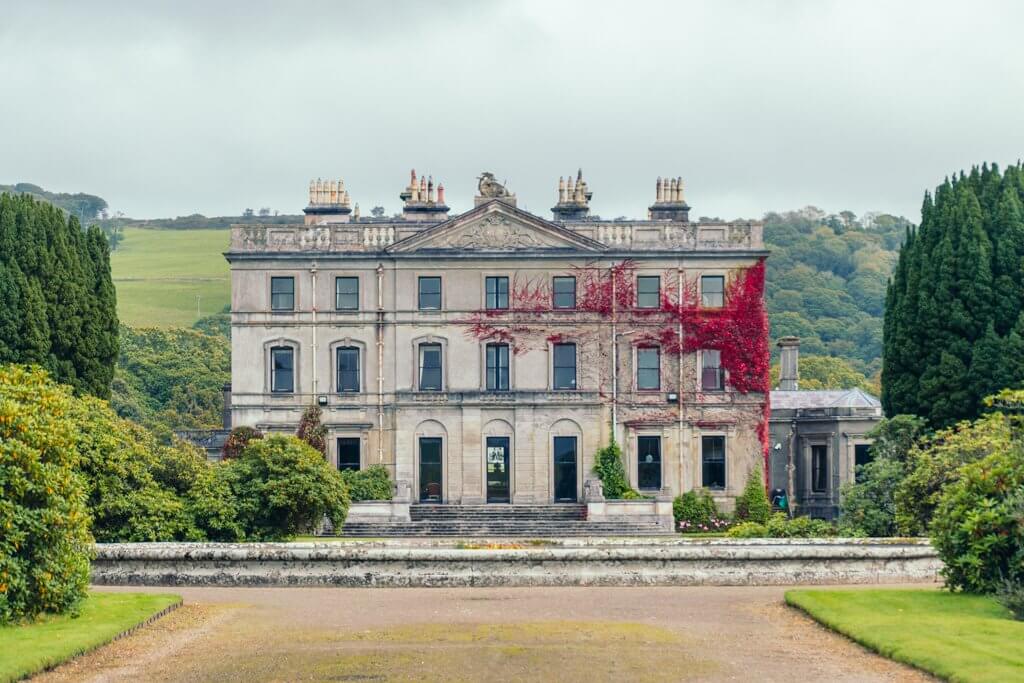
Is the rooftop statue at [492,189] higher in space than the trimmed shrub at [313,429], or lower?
higher

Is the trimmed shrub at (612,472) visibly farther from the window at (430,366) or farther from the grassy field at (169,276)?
the grassy field at (169,276)

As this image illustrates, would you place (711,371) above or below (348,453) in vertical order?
above

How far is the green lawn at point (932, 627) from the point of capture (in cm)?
2172

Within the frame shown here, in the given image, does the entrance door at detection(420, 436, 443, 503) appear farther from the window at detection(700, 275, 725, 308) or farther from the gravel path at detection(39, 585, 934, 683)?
the gravel path at detection(39, 585, 934, 683)

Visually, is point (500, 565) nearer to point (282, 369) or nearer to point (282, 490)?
point (282, 490)

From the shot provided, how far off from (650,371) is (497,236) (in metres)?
6.81

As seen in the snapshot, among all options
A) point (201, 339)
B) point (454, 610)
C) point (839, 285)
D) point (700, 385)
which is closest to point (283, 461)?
point (454, 610)

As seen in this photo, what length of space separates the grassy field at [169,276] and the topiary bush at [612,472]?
7174 centimetres

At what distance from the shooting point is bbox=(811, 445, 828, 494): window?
61438 millimetres

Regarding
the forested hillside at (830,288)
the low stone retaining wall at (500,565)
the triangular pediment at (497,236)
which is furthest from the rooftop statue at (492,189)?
the forested hillside at (830,288)

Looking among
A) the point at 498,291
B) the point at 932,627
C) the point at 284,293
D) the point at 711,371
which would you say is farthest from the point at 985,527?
the point at 284,293

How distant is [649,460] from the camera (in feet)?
192

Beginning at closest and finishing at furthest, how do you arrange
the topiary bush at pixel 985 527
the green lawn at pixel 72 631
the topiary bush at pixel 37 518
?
the green lawn at pixel 72 631 < the topiary bush at pixel 37 518 < the topiary bush at pixel 985 527

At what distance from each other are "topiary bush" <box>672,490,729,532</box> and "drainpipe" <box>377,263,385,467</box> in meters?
9.86
